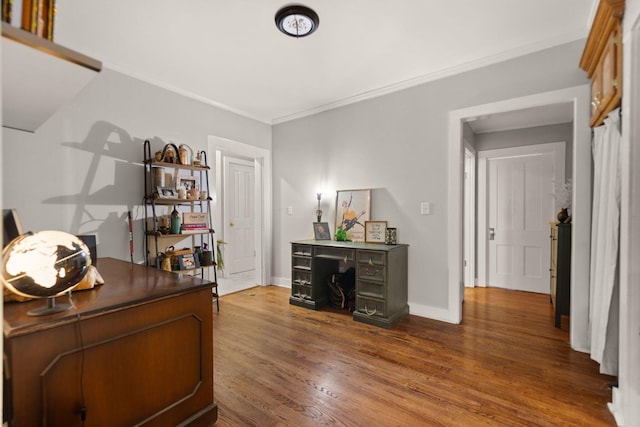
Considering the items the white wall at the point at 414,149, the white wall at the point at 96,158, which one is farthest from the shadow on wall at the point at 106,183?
the white wall at the point at 414,149

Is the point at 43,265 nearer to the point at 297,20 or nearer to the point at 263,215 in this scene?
the point at 297,20

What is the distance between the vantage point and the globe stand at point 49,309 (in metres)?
1.25

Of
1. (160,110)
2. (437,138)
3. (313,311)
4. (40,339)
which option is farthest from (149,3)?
(313,311)

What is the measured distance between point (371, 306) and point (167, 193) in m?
2.35

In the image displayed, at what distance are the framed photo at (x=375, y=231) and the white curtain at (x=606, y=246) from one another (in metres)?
1.85

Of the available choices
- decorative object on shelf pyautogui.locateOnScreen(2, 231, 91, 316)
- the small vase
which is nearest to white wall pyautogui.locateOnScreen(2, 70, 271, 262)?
decorative object on shelf pyautogui.locateOnScreen(2, 231, 91, 316)

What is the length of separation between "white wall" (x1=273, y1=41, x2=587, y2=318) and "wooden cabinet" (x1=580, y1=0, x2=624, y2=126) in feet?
0.99

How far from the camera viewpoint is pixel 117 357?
4.66 ft

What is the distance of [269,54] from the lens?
295 centimetres

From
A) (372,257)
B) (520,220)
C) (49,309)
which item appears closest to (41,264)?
(49,309)

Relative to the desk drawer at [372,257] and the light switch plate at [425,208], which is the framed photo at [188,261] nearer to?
the desk drawer at [372,257]

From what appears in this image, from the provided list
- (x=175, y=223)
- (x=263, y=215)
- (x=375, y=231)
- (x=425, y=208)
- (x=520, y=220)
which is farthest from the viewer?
(x=263, y=215)

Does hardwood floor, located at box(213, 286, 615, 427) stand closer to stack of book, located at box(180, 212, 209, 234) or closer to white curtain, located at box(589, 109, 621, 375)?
white curtain, located at box(589, 109, 621, 375)

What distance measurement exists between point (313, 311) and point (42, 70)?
313 cm
